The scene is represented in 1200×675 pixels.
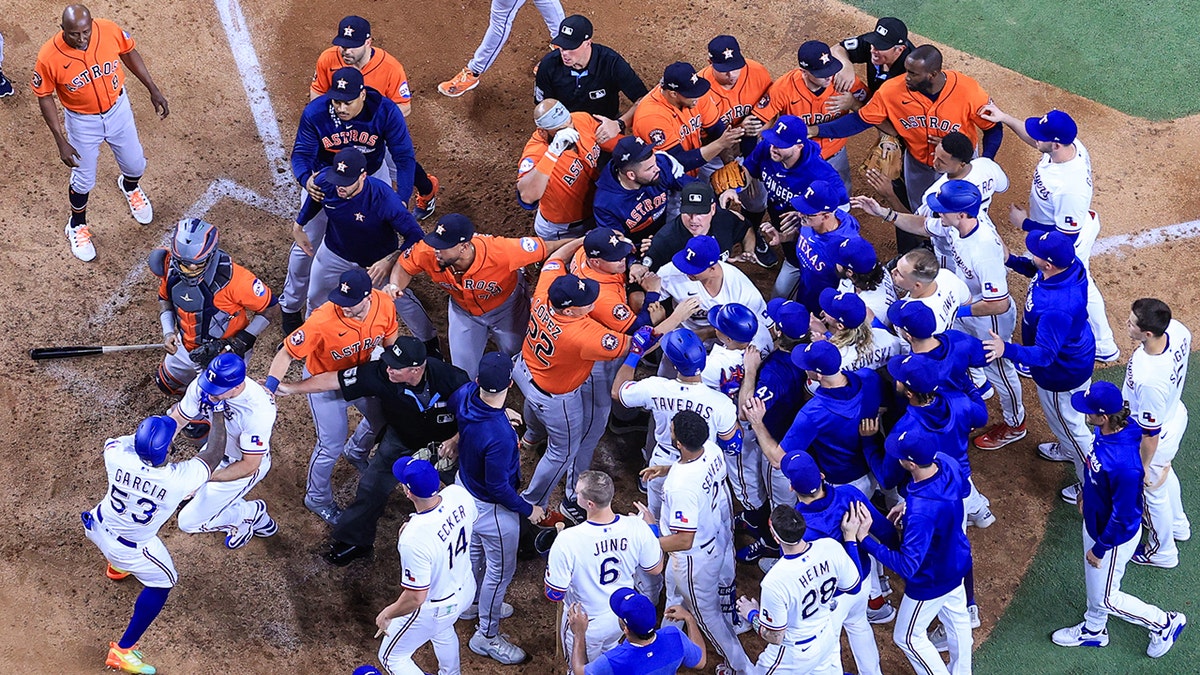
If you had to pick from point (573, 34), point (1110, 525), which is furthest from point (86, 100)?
point (1110, 525)

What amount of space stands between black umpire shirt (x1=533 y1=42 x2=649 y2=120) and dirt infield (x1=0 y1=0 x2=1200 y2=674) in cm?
122

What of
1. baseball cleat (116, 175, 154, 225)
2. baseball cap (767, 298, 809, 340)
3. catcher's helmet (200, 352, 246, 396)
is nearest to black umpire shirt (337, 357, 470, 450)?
catcher's helmet (200, 352, 246, 396)

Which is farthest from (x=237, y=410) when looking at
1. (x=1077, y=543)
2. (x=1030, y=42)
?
(x=1030, y=42)

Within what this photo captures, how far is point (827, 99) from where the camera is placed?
9023 mm

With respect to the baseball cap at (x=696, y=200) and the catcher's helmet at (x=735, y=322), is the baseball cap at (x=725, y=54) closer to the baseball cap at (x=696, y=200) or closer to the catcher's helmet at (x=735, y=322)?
the baseball cap at (x=696, y=200)

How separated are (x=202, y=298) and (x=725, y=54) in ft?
13.6

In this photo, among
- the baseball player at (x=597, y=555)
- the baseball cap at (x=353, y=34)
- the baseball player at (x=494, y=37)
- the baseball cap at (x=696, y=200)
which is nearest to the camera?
the baseball player at (x=597, y=555)

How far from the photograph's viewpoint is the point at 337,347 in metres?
7.41

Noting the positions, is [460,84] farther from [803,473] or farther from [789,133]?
[803,473]

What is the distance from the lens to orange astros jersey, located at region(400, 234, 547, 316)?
25.6 ft

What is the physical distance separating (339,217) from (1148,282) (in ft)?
21.1

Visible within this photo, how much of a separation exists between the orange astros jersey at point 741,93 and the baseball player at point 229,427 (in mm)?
4075

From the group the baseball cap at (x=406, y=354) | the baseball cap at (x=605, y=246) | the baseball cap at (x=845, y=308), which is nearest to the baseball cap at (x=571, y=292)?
the baseball cap at (x=605, y=246)

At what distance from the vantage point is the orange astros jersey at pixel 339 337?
24.2 feet
